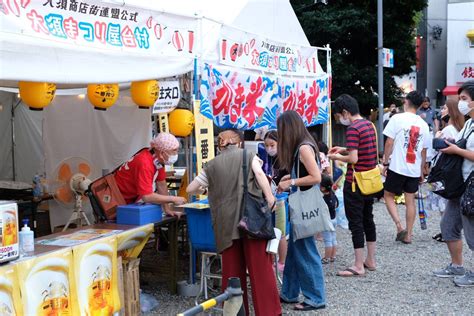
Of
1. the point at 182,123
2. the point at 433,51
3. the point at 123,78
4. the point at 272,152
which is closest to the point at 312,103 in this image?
the point at 272,152

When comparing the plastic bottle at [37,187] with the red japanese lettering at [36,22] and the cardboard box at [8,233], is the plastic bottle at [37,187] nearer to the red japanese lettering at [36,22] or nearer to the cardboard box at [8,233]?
the red japanese lettering at [36,22]

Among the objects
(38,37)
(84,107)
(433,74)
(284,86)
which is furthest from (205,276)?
(433,74)

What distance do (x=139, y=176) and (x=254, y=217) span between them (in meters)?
1.38

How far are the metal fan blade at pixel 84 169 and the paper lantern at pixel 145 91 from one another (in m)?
2.06

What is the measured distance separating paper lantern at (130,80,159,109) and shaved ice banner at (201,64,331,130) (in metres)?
0.51

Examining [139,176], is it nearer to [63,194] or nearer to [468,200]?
[63,194]

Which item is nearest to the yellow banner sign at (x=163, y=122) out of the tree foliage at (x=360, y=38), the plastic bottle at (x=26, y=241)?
the plastic bottle at (x=26, y=241)

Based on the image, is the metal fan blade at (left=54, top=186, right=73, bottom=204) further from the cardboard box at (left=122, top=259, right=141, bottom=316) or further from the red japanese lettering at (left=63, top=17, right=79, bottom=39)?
the red japanese lettering at (left=63, top=17, right=79, bottom=39)

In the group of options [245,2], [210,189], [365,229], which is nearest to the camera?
[210,189]

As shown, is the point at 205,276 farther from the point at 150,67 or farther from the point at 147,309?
the point at 150,67

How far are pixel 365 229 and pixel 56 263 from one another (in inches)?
133

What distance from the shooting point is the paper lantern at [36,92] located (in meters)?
4.41

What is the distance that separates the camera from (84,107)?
838cm

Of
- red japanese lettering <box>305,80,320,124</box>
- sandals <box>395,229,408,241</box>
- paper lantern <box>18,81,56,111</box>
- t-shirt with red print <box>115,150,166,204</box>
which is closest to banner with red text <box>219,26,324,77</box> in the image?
red japanese lettering <box>305,80,320,124</box>
